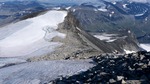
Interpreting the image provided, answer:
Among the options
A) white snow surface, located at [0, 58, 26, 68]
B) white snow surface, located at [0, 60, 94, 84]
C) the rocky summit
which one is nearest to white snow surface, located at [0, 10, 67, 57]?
the rocky summit

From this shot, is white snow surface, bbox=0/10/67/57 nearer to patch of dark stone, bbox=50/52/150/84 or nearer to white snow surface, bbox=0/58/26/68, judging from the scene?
white snow surface, bbox=0/58/26/68

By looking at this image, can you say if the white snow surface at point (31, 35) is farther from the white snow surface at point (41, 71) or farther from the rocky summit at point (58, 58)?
the white snow surface at point (41, 71)

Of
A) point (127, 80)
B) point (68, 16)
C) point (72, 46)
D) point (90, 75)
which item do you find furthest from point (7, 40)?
point (127, 80)

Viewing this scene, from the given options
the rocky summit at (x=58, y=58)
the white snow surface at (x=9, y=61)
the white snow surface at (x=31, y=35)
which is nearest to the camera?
the rocky summit at (x=58, y=58)

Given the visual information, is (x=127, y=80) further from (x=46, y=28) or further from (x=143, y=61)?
(x=46, y=28)

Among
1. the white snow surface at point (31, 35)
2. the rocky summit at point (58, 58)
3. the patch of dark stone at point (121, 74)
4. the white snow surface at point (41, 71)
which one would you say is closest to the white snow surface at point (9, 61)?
the rocky summit at point (58, 58)

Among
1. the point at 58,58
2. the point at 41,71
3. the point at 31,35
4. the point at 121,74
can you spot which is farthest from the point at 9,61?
the point at 121,74

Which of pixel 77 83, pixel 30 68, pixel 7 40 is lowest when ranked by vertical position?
pixel 7 40
